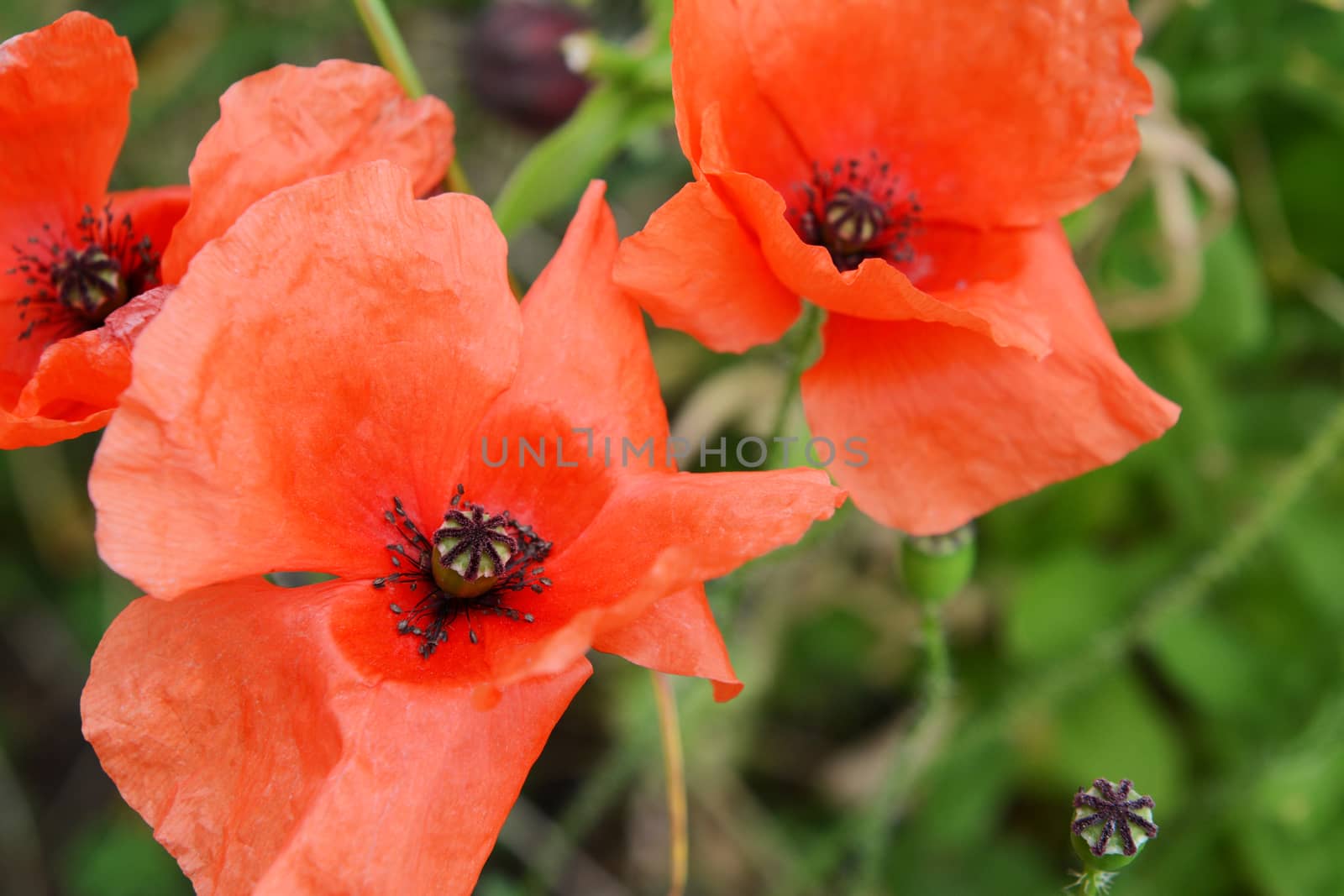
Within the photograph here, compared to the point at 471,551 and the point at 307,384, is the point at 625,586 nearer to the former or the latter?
the point at 471,551

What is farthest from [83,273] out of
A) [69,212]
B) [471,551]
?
[471,551]

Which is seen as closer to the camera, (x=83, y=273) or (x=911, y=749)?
(x=83, y=273)

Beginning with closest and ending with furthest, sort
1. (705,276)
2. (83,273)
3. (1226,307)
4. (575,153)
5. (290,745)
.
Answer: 1. (290,745)
2. (705,276)
3. (83,273)
4. (575,153)
5. (1226,307)

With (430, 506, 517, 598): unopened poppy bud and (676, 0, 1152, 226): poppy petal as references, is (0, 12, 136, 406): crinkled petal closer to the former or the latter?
(430, 506, 517, 598): unopened poppy bud

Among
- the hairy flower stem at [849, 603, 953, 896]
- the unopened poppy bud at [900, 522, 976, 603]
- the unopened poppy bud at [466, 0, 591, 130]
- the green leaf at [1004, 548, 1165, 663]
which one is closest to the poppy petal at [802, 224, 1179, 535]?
the unopened poppy bud at [900, 522, 976, 603]

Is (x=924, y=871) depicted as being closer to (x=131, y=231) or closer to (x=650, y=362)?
(x=650, y=362)

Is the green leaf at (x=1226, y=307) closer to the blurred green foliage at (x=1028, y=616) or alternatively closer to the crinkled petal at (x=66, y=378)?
the blurred green foliage at (x=1028, y=616)
